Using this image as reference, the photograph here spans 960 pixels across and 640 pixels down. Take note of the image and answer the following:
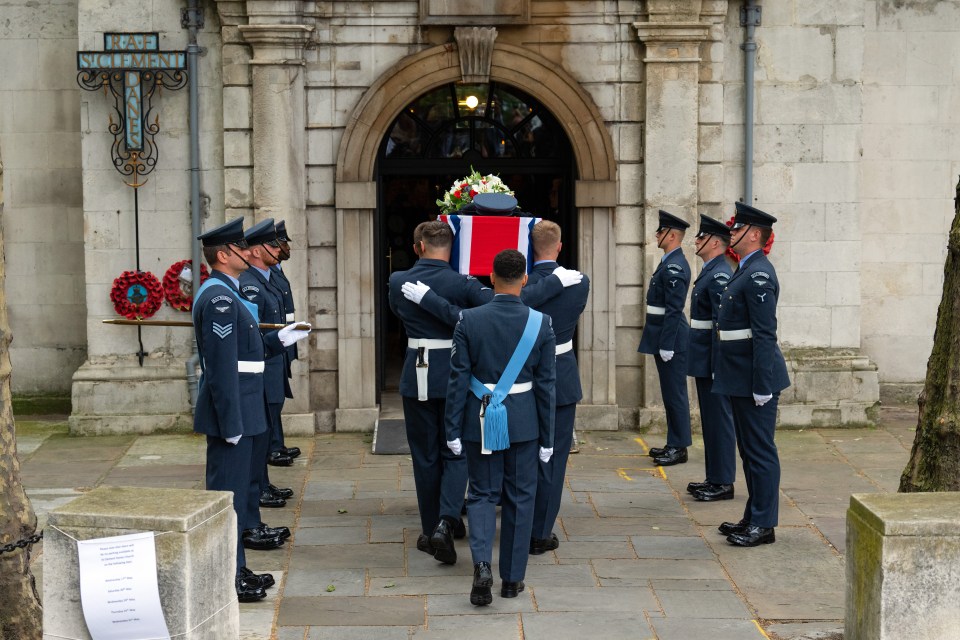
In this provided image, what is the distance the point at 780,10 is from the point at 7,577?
7.91 m

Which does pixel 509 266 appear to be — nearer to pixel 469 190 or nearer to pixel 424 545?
pixel 424 545

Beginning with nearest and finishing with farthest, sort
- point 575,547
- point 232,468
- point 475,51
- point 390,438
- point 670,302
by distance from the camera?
point 232,468 < point 575,547 < point 670,302 < point 390,438 < point 475,51

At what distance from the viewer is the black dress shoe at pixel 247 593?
6883mm

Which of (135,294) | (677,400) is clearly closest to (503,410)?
(677,400)

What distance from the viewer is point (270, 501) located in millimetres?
8828

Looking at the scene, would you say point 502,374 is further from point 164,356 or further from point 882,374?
point 882,374

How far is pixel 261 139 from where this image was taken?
10.8 meters

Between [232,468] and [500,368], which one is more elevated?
[500,368]

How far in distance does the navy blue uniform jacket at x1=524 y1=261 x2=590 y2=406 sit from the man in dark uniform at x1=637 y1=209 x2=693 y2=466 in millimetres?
2299

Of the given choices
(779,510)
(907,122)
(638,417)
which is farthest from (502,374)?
(907,122)

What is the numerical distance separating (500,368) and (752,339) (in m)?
1.98

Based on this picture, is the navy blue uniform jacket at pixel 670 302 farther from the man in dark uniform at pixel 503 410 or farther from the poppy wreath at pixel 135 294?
the poppy wreath at pixel 135 294

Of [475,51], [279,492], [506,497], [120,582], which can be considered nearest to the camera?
[120,582]

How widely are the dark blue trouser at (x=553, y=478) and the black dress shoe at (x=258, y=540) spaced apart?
1.53 m
